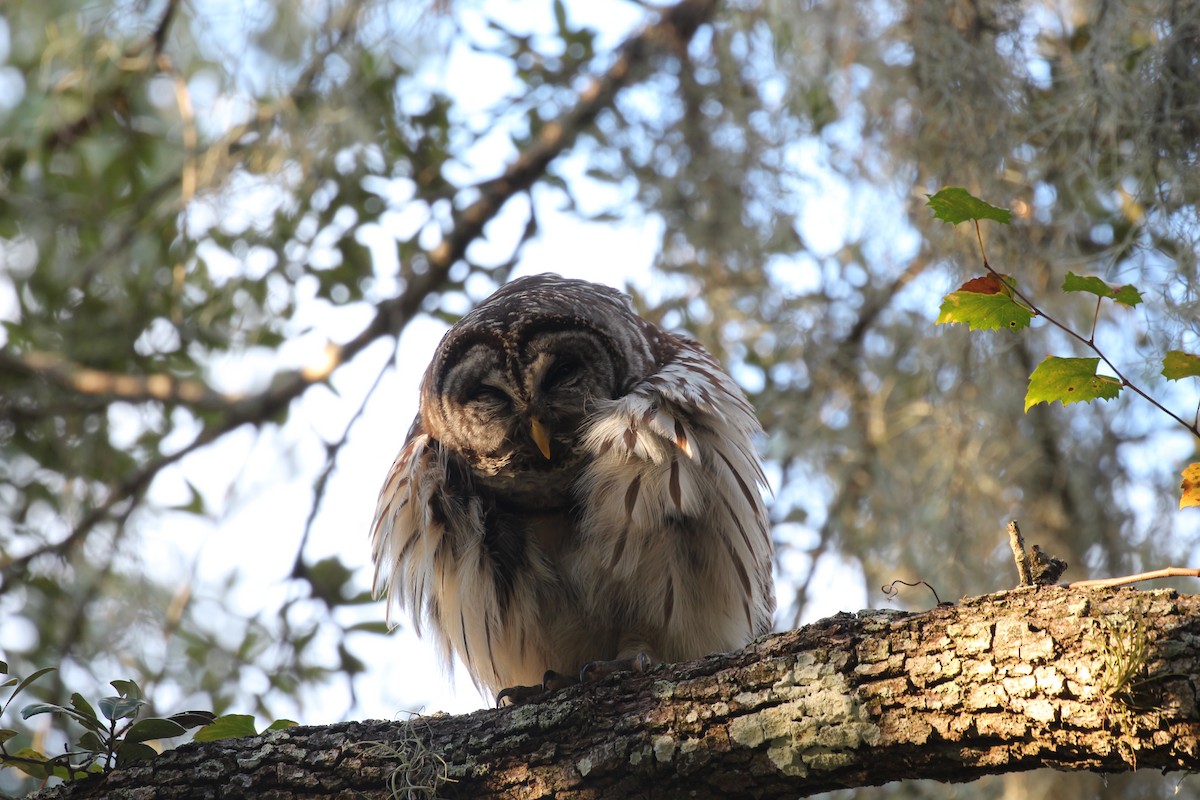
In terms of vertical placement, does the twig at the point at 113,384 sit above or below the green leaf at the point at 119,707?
above

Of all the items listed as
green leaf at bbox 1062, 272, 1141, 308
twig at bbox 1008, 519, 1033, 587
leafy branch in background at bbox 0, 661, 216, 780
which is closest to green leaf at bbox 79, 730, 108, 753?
leafy branch in background at bbox 0, 661, 216, 780

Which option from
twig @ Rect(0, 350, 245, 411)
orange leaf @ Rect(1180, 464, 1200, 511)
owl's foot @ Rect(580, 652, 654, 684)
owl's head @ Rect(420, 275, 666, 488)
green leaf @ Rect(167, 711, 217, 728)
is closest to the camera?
orange leaf @ Rect(1180, 464, 1200, 511)

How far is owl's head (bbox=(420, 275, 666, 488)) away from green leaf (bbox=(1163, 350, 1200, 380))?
1.80 m

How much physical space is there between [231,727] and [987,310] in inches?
72.5

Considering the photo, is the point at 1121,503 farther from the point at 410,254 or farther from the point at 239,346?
the point at 239,346

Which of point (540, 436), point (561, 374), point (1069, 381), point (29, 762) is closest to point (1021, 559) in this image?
point (1069, 381)

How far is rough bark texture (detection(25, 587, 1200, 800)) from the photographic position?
1.66m

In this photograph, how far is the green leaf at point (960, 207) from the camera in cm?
191

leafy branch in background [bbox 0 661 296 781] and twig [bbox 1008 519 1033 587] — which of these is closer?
twig [bbox 1008 519 1033 587]

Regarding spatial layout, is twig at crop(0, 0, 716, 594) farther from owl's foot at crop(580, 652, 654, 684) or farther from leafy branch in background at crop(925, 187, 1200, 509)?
leafy branch in background at crop(925, 187, 1200, 509)

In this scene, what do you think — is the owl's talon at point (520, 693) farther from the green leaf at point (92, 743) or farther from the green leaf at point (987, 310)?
the green leaf at point (987, 310)

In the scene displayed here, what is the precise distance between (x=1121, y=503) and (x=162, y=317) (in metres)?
4.89

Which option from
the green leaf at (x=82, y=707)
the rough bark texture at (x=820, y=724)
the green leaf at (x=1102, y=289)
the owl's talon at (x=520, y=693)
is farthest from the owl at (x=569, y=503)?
the green leaf at (x=1102, y=289)

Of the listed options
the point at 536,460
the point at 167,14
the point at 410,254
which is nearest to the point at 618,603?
the point at 536,460
